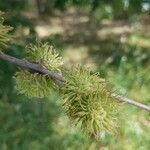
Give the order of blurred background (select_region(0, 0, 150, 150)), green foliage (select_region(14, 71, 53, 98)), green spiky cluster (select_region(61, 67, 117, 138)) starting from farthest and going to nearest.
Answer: blurred background (select_region(0, 0, 150, 150)) < green foliage (select_region(14, 71, 53, 98)) < green spiky cluster (select_region(61, 67, 117, 138))

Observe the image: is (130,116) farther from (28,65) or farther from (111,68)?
(28,65)

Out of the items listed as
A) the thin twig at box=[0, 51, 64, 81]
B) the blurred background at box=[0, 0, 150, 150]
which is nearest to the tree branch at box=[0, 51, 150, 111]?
the thin twig at box=[0, 51, 64, 81]

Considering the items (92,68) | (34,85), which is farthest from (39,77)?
(92,68)

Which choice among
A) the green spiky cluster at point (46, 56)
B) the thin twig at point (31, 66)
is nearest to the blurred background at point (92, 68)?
the green spiky cluster at point (46, 56)

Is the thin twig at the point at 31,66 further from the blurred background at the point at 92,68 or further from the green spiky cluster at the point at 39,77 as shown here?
the blurred background at the point at 92,68

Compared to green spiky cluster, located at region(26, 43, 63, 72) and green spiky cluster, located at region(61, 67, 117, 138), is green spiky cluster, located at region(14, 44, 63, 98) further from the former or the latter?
green spiky cluster, located at region(61, 67, 117, 138)

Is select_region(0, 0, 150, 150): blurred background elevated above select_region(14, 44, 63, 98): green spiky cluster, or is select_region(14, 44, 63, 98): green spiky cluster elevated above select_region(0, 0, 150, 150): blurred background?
select_region(14, 44, 63, 98): green spiky cluster

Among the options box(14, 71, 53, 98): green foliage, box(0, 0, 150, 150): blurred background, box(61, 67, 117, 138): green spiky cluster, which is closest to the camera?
box(61, 67, 117, 138): green spiky cluster

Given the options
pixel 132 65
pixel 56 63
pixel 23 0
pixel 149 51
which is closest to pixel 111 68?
pixel 132 65

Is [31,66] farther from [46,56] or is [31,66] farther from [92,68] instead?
[92,68]
